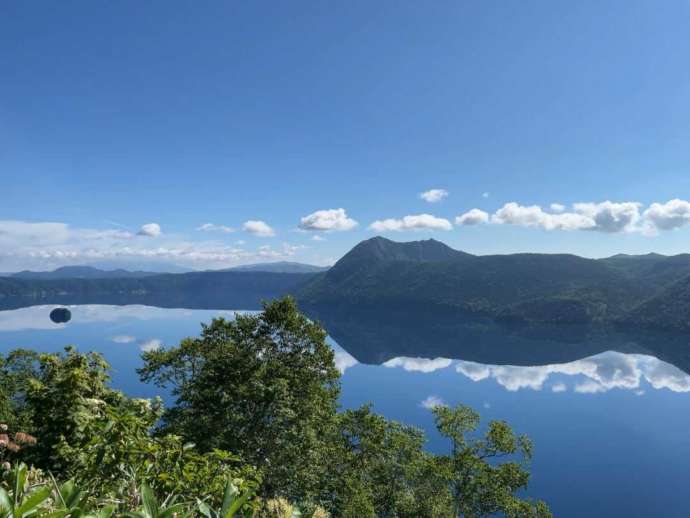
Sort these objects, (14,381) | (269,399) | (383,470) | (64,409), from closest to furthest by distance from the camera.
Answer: (64,409) → (269,399) → (383,470) → (14,381)

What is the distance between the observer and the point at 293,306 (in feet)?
103

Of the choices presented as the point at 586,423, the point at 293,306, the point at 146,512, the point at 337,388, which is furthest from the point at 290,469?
the point at 586,423

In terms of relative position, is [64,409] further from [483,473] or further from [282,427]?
[483,473]

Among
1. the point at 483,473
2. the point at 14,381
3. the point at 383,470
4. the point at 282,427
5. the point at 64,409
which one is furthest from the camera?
the point at 14,381

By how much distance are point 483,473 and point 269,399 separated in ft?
64.4

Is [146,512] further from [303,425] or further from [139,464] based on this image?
[303,425]

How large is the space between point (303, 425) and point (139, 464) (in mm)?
19972

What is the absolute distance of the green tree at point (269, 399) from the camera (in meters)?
27.5

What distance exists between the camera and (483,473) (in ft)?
114

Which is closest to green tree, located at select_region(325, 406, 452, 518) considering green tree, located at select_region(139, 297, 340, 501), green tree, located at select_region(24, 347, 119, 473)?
green tree, located at select_region(139, 297, 340, 501)

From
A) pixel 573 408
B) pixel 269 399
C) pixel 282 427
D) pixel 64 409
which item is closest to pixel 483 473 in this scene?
pixel 282 427

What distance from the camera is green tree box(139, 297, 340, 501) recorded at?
90.4ft

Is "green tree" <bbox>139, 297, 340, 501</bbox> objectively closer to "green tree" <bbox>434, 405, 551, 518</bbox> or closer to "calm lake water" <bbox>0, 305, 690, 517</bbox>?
"calm lake water" <bbox>0, 305, 690, 517</bbox>

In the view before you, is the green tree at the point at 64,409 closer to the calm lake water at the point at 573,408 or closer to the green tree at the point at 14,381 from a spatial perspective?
the calm lake water at the point at 573,408
